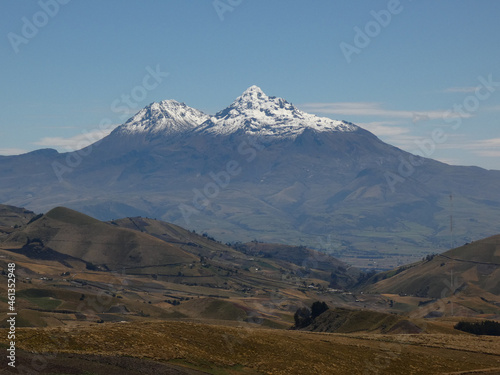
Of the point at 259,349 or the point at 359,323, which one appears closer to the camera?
the point at 259,349

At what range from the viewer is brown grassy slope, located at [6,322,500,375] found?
2825 inches

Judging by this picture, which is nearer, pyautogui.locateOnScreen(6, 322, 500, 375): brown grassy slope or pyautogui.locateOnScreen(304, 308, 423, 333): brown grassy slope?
pyautogui.locateOnScreen(6, 322, 500, 375): brown grassy slope

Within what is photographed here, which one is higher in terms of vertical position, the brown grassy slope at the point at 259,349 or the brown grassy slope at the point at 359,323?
the brown grassy slope at the point at 259,349

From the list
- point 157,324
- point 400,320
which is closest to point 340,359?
point 157,324

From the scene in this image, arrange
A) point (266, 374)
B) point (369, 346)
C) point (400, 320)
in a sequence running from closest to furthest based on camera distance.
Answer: point (266, 374), point (369, 346), point (400, 320)

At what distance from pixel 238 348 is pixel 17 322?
71.7 meters

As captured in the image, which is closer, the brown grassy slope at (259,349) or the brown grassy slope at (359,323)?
the brown grassy slope at (259,349)

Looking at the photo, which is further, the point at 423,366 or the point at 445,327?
the point at 445,327

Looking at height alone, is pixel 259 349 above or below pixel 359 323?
above

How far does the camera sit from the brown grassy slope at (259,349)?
235 ft

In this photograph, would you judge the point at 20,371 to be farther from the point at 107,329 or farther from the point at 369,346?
the point at 369,346

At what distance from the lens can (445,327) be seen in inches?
5094

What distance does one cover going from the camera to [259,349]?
8194cm

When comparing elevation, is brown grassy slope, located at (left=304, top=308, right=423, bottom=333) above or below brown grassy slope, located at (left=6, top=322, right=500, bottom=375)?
below
